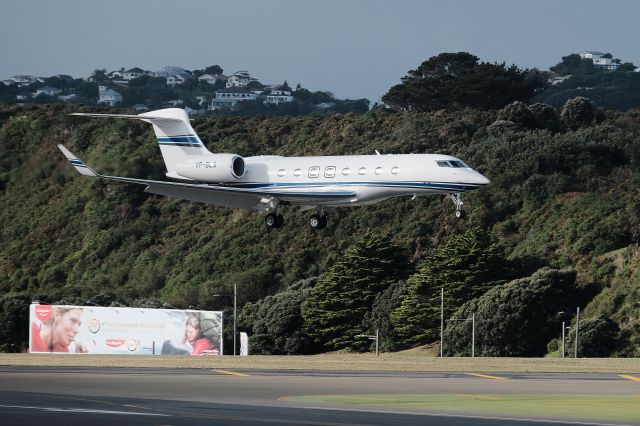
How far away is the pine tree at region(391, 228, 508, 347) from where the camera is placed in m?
73.0

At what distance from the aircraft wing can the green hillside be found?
10.9 meters

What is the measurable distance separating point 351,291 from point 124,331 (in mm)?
13186

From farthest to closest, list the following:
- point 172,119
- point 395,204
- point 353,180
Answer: point 395,204 < point 172,119 < point 353,180

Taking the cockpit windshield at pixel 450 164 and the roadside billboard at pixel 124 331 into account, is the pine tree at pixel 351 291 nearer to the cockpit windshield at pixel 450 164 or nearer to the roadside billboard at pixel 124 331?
the roadside billboard at pixel 124 331

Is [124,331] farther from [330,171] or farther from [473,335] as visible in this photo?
[330,171]

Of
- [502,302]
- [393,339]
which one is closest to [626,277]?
[502,302]

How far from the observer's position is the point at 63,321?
247 ft

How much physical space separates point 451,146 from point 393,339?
31.2 meters

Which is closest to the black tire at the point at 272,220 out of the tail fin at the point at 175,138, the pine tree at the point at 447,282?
the tail fin at the point at 175,138

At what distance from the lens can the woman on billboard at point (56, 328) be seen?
7469 centimetres

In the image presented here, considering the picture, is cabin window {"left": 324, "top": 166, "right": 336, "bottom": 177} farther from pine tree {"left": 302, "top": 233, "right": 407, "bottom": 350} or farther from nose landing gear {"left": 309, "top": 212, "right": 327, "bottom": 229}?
pine tree {"left": 302, "top": 233, "right": 407, "bottom": 350}

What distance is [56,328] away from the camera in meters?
75.2

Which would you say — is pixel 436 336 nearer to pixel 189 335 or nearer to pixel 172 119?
pixel 189 335


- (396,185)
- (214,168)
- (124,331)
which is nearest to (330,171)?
(396,185)
